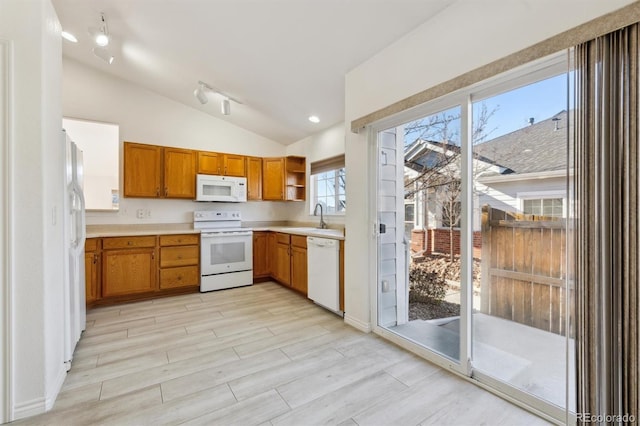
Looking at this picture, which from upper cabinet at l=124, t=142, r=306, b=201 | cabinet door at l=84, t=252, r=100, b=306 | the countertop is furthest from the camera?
upper cabinet at l=124, t=142, r=306, b=201

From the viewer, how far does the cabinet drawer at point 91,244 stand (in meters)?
3.44

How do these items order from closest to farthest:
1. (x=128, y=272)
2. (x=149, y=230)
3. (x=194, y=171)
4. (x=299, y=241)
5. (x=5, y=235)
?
1. (x=5, y=235)
2. (x=128, y=272)
3. (x=299, y=241)
4. (x=149, y=230)
5. (x=194, y=171)

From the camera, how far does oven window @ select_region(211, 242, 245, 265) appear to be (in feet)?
14.1

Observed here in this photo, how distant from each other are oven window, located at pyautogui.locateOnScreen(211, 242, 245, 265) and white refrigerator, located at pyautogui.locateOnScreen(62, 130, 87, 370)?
1.71 metres

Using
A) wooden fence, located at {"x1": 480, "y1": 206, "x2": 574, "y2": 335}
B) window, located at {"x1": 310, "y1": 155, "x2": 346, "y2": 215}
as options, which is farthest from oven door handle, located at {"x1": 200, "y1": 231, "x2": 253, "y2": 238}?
wooden fence, located at {"x1": 480, "y1": 206, "x2": 574, "y2": 335}

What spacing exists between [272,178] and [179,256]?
1936mm

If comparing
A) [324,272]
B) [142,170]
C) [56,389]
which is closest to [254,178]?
[142,170]

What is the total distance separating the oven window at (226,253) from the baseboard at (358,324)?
2.12 m

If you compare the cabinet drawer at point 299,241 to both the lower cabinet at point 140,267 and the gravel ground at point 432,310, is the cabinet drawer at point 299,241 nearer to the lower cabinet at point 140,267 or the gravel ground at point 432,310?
the lower cabinet at point 140,267

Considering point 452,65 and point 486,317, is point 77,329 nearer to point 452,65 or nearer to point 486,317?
point 486,317

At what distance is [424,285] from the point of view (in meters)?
2.58

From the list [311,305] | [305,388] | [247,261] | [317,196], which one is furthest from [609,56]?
[247,261]

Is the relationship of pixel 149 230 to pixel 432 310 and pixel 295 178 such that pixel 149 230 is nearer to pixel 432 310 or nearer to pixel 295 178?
pixel 295 178

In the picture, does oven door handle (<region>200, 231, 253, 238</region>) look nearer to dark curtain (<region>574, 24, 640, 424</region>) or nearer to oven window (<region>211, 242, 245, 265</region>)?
oven window (<region>211, 242, 245, 265</region>)
